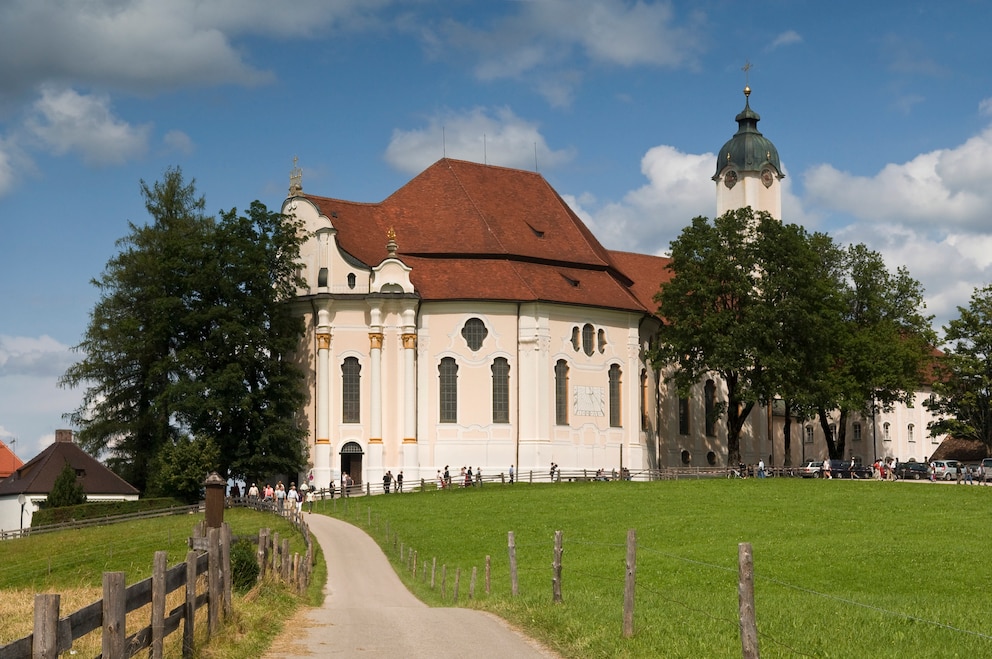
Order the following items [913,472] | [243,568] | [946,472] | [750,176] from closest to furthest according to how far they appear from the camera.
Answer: [243,568]
[946,472]
[913,472]
[750,176]

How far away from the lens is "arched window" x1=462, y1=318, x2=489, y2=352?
66250mm

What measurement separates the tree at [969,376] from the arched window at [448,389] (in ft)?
101

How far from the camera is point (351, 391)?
6569 cm

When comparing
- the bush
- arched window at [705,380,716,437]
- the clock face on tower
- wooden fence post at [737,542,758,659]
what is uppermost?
the clock face on tower

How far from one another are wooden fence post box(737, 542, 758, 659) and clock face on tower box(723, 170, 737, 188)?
74.6 meters

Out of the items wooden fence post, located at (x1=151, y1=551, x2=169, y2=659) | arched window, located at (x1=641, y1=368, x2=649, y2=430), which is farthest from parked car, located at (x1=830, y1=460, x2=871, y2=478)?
wooden fence post, located at (x1=151, y1=551, x2=169, y2=659)

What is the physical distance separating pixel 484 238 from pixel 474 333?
563cm

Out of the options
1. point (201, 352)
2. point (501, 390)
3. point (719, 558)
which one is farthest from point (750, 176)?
point (719, 558)

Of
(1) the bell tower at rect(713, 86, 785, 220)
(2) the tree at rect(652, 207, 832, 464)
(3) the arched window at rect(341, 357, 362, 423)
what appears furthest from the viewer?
(1) the bell tower at rect(713, 86, 785, 220)

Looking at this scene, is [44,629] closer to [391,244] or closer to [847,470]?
[391,244]

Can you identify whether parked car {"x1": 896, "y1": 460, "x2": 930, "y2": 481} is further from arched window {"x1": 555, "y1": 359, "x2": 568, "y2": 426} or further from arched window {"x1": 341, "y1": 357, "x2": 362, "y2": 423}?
arched window {"x1": 341, "y1": 357, "x2": 362, "y2": 423}

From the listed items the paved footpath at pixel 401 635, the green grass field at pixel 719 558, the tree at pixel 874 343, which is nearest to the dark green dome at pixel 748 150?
the tree at pixel 874 343

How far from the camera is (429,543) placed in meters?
39.4

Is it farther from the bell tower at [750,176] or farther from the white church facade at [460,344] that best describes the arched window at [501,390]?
the bell tower at [750,176]
